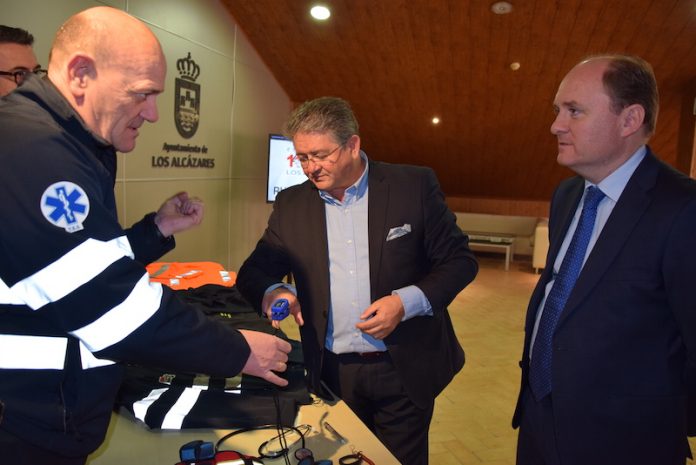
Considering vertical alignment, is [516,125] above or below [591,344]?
above

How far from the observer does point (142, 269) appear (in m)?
0.92

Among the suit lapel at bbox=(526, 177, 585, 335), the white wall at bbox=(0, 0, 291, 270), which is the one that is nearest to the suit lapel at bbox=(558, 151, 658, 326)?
the suit lapel at bbox=(526, 177, 585, 335)

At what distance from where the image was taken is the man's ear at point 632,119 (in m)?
1.40

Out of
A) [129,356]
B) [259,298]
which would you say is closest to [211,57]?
[259,298]

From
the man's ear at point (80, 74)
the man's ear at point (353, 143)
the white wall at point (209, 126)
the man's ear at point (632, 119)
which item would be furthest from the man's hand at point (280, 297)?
the white wall at point (209, 126)

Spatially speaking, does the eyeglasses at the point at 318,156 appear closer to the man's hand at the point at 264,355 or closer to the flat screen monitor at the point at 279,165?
the man's hand at the point at 264,355

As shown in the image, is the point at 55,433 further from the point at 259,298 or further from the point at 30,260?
the point at 259,298

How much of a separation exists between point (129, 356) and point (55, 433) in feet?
0.66

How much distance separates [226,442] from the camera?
1.32m

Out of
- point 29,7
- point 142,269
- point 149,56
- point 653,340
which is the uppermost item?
point 29,7

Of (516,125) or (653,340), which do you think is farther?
(516,125)

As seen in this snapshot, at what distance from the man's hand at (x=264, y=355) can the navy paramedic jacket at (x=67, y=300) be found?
56 mm

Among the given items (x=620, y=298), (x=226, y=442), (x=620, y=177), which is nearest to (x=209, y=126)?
(x=226, y=442)

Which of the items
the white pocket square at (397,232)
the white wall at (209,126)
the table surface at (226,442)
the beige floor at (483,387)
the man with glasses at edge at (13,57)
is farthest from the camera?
the white wall at (209,126)
